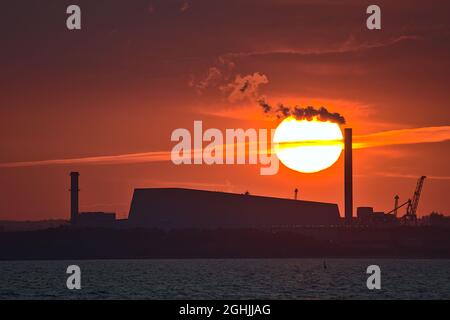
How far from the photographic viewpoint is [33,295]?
386 feet

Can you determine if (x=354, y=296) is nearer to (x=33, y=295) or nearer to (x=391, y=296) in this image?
(x=391, y=296)

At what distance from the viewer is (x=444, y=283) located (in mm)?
148500

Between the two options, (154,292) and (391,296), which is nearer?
(391,296)

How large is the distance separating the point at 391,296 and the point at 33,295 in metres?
46.0
